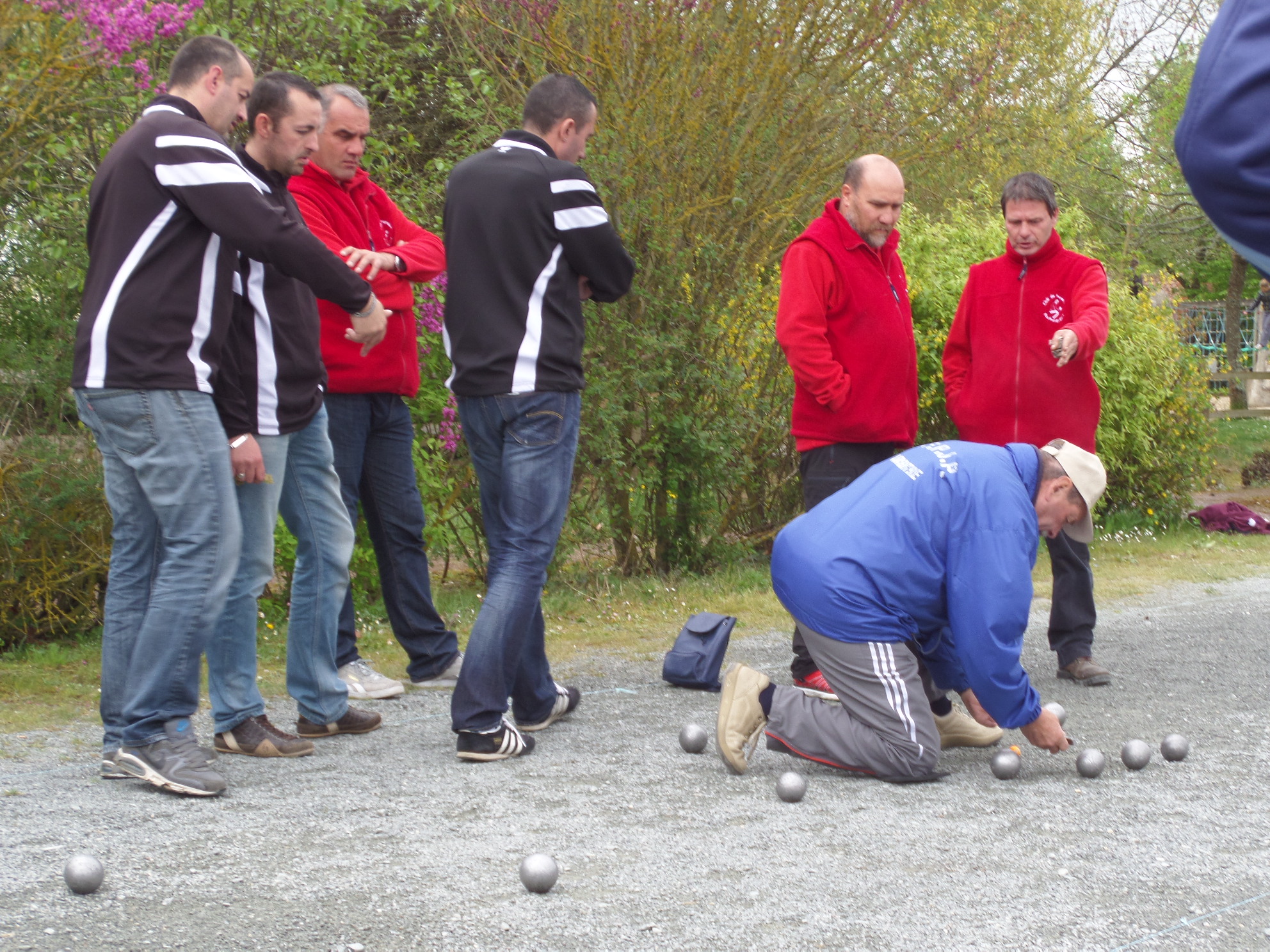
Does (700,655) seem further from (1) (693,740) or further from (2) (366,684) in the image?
(2) (366,684)

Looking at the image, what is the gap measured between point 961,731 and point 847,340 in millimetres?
1606

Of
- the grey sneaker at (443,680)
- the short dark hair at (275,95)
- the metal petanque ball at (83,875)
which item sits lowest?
the grey sneaker at (443,680)

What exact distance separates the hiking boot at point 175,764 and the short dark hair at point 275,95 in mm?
1955

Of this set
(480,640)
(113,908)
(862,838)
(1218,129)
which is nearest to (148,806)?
(113,908)

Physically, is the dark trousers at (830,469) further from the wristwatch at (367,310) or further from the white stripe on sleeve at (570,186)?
the wristwatch at (367,310)

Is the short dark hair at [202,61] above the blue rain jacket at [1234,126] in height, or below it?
above

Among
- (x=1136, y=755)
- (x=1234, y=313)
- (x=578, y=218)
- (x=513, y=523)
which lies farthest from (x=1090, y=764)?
(x=1234, y=313)

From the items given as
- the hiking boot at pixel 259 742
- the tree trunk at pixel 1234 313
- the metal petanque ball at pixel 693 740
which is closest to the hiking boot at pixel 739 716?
the metal petanque ball at pixel 693 740

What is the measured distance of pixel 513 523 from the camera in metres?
4.34

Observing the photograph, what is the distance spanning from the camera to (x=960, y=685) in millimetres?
4359

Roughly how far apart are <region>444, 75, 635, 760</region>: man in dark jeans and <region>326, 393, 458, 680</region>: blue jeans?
84 centimetres

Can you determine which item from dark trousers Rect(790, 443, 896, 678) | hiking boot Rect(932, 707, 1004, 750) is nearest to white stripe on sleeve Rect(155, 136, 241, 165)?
dark trousers Rect(790, 443, 896, 678)

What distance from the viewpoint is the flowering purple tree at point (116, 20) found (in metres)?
5.75

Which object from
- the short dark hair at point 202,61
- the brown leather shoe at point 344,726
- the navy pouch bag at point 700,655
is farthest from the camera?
the navy pouch bag at point 700,655
